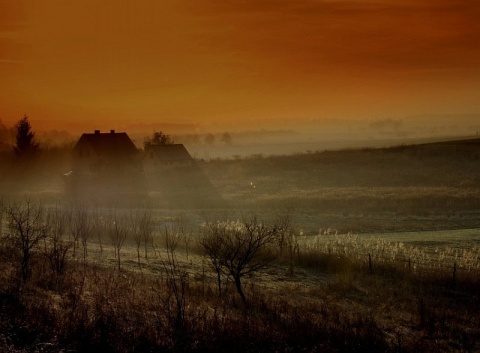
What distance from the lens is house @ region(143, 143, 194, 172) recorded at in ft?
288

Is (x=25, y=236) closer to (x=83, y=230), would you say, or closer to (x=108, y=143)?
(x=83, y=230)

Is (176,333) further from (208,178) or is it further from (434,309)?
(208,178)

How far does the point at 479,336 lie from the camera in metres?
17.0

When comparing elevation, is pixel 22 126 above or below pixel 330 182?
above

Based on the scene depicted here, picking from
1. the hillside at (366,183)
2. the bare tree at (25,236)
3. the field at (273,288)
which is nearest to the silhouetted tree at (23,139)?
the hillside at (366,183)

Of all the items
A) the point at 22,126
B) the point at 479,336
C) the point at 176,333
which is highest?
the point at 22,126

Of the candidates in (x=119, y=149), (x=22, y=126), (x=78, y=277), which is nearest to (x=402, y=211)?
(x=78, y=277)

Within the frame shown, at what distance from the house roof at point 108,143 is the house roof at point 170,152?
7.04 meters

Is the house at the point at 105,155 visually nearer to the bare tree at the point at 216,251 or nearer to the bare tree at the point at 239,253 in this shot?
the bare tree at the point at 239,253

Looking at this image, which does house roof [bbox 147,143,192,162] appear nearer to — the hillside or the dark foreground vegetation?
the hillside

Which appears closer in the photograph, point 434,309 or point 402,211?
point 434,309

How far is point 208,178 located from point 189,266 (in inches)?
2159

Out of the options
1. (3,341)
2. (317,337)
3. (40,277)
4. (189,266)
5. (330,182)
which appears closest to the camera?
(3,341)

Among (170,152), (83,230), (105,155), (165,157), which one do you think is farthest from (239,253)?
(170,152)
